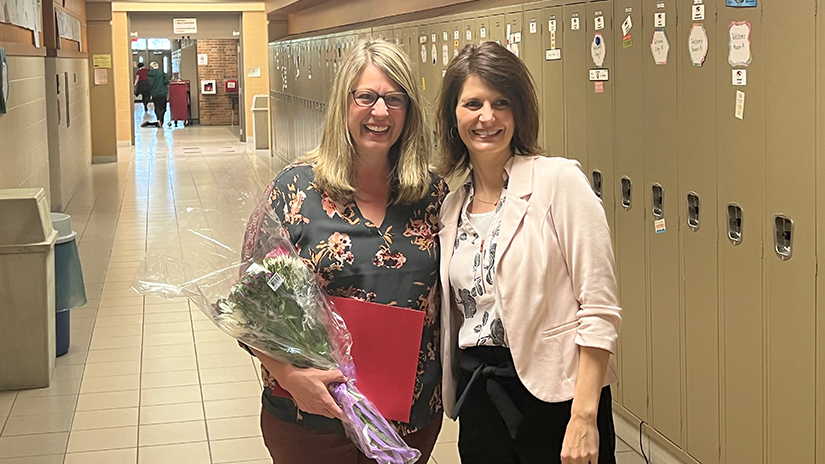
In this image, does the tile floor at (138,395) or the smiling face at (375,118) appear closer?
the smiling face at (375,118)

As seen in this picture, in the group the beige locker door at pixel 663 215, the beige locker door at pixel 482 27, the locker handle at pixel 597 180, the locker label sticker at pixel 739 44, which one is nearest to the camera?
the locker label sticker at pixel 739 44

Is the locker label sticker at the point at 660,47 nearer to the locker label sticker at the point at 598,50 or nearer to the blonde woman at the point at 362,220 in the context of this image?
the locker label sticker at the point at 598,50

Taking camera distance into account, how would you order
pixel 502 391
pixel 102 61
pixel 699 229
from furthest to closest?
pixel 102 61
pixel 699 229
pixel 502 391

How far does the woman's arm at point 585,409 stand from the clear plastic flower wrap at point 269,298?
339mm

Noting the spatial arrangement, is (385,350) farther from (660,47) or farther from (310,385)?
(660,47)

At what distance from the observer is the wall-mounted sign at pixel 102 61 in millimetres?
17797

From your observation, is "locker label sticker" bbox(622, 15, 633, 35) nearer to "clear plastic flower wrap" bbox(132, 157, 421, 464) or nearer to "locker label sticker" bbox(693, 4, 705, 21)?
"locker label sticker" bbox(693, 4, 705, 21)

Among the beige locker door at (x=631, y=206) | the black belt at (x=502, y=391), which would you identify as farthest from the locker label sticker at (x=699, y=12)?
the black belt at (x=502, y=391)

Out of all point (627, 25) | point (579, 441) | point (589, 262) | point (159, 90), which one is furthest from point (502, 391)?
point (159, 90)

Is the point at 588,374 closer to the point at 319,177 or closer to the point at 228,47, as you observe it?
the point at 319,177

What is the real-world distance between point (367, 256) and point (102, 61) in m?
17.3

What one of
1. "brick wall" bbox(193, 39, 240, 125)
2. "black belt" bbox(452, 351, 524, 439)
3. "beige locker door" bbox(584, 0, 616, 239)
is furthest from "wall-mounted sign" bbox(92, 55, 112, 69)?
"black belt" bbox(452, 351, 524, 439)

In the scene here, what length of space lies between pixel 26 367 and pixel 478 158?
377 centimetres

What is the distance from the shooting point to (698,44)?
3160mm
